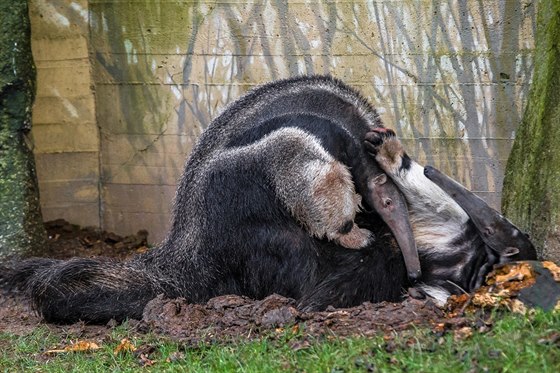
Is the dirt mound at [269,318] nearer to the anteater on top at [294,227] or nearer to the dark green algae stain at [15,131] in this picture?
the anteater on top at [294,227]

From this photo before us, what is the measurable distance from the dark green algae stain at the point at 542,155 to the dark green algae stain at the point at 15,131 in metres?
4.51

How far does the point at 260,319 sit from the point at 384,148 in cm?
184

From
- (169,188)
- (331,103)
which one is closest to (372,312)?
(331,103)

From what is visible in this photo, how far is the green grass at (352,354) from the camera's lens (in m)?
5.12

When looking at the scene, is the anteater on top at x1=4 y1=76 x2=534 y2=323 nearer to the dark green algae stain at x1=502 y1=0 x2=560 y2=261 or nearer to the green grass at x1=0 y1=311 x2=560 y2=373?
the dark green algae stain at x1=502 y1=0 x2=560 y2=261

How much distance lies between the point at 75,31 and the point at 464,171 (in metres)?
4.44

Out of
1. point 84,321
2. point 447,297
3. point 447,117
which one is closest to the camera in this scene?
point 447,297

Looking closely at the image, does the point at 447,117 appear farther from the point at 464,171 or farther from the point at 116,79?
the point at 116,79

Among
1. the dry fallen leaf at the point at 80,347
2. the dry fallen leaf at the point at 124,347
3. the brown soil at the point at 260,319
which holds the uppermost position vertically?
the brown soil at the point at 260,319

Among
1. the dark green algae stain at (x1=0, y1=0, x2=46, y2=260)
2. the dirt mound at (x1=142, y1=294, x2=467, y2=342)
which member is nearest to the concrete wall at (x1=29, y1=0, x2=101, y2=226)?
the dark green algae stain at (x1=0, y1=0, x2=46, y2=260)

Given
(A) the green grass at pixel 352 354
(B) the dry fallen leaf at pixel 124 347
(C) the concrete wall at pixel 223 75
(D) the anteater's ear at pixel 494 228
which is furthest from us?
(C) the concrete wall at pixel 223 75

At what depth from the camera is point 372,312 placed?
21.0 feet

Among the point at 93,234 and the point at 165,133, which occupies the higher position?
the point at 165,133

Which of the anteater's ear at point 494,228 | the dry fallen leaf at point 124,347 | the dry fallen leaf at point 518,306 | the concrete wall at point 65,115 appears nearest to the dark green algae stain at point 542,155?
the anteater's ear at point 494,228
